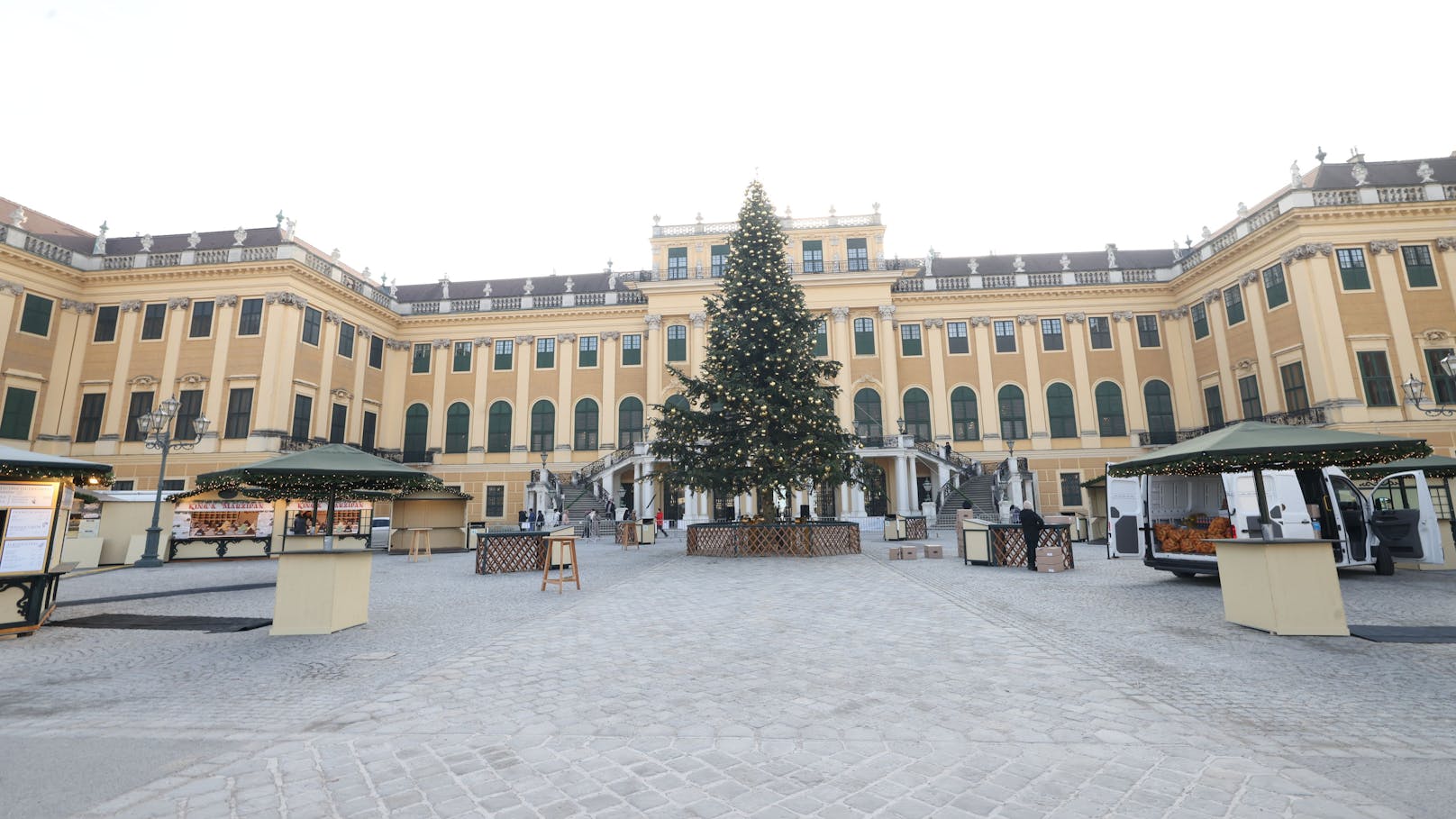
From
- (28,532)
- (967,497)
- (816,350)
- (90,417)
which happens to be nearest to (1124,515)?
(967,497)

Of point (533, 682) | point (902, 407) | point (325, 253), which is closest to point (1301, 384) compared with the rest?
point (902, 407)

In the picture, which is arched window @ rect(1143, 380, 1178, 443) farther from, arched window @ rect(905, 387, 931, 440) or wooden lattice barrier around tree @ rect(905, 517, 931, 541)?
wooden lattice barrier around tree @ rect(905, 517, 931, 541)

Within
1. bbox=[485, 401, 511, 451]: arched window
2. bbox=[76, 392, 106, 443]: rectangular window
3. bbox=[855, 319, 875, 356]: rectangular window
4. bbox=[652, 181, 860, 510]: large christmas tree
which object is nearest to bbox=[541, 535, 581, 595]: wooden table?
bbox=[652, 181, 860, 510]: large christmas tree

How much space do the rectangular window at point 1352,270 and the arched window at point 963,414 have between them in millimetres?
15064

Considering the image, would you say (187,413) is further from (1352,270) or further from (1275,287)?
(1352,270)

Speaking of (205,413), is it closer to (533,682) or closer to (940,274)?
(533,682)

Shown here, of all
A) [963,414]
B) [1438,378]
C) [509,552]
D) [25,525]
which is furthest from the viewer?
[963,414]

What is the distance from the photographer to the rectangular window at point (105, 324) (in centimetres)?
2972

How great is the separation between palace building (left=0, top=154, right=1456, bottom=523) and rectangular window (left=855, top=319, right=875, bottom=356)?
11 centimetres

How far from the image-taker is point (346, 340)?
107 ft

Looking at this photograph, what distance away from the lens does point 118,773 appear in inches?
135

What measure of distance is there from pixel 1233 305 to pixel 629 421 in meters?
30.2

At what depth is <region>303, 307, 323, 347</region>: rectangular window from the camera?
29.9m

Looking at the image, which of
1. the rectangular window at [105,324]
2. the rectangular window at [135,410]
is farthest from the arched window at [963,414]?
the rectangular window at [105,324]
